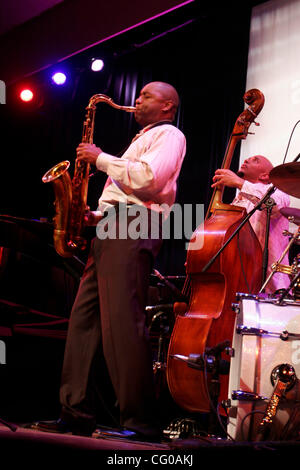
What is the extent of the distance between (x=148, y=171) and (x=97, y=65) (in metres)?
3.56

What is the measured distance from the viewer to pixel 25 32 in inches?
232

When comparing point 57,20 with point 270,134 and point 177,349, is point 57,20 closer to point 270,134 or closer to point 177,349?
point 270,134

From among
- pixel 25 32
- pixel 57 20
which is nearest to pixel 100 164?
pixel 57 20

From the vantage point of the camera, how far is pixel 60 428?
245cm

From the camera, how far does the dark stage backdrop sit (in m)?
5.39

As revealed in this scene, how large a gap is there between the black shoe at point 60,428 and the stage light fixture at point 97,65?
4227 mm

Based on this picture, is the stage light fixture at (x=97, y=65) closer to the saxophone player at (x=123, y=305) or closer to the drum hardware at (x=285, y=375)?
the saxophone player at (x=123, y=305)

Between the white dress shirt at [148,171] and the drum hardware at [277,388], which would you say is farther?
the white dress shirt at [148,171]

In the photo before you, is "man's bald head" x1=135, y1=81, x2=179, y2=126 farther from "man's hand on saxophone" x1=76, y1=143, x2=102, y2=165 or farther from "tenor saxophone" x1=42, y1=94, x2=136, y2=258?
"tenor saxophone" x1=42, y1=94, x2=136, y2=258

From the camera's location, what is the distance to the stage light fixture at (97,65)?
574 centimetres

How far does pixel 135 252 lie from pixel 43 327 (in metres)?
2.29

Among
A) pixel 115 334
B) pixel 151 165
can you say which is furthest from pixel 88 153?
pixel 115 334
